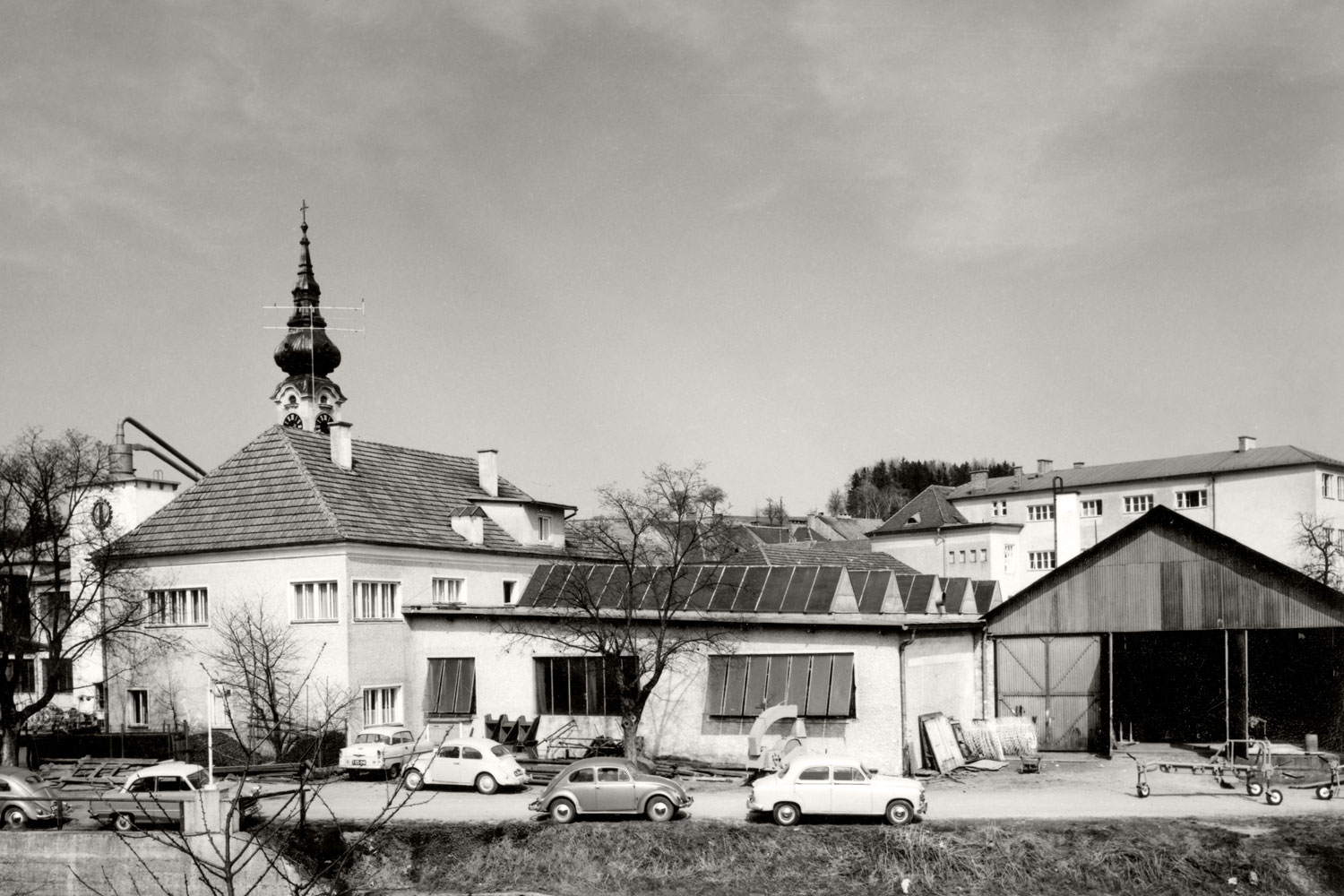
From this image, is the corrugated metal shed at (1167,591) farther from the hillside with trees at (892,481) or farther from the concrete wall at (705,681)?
the hillside with trees at (892,481)

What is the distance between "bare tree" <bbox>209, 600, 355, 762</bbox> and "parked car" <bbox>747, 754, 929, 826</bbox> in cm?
1423

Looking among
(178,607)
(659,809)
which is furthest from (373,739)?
(659,809)

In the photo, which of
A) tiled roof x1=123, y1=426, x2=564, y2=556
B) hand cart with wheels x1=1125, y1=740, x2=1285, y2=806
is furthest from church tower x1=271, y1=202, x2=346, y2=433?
hand cart with wheels x1=1125, y1=740, x2=1285, y2=806

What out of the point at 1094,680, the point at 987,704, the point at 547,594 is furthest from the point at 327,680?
the point at 1094,680

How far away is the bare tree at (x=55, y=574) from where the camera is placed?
113 ft

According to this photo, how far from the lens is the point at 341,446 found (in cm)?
4091

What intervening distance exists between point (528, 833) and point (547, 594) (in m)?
13.9

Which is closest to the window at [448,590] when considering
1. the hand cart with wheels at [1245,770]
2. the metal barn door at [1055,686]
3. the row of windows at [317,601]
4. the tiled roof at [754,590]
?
the row of windows at [317,601]

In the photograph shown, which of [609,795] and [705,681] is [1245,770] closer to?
[705,681]

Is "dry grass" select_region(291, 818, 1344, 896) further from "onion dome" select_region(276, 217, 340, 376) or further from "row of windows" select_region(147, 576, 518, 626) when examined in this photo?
"onion dome" select_region(276, 217, 340, 376)

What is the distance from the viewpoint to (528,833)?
2553cm

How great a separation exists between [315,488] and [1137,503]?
183 ft

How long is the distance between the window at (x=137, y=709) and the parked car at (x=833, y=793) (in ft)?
71.4

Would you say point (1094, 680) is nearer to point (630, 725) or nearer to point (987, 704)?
point (987, 704)
